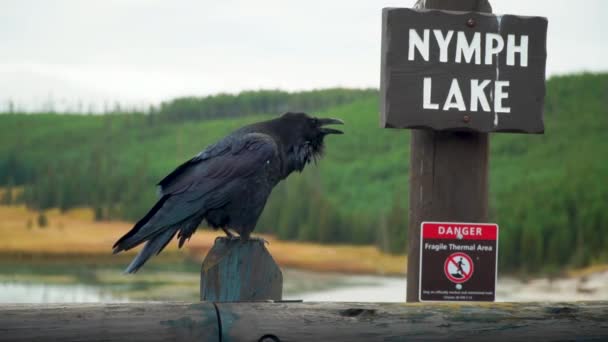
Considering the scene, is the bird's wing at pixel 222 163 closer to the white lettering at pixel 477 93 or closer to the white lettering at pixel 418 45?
the white lettering at pixel 418 45

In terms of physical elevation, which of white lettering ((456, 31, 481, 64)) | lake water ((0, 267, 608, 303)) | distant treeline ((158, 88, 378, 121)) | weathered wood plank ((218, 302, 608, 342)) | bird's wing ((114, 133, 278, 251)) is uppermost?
distant treeline ((158, 88, 378, 121))

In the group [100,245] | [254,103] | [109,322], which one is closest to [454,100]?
[109,322]

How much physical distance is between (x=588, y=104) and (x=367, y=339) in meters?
8.59

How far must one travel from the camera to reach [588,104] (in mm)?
10625

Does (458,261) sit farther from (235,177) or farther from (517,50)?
(235,177)

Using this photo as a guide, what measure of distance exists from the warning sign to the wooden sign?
1.37ft

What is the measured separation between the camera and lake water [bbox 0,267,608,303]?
7711 millimetres

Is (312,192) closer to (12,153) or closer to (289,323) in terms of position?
(12,153)

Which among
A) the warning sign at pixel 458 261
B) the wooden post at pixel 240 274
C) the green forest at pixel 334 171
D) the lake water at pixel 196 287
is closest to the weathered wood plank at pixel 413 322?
the wooden post at pixel 240 274

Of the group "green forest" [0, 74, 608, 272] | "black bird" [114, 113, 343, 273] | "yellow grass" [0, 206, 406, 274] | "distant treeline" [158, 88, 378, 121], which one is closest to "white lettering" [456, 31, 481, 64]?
"black bird" [114, 113, 343, 273]

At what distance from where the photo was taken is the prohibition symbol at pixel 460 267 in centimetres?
358

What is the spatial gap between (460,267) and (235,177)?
42.8 inches

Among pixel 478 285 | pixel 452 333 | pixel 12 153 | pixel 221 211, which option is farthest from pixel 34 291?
pixel 452 333

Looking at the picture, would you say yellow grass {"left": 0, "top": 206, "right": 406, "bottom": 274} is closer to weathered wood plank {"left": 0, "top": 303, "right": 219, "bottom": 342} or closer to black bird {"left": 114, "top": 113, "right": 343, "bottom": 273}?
black bird {"left": 114, "top": 113, "right": 343, "bottom": 273}
